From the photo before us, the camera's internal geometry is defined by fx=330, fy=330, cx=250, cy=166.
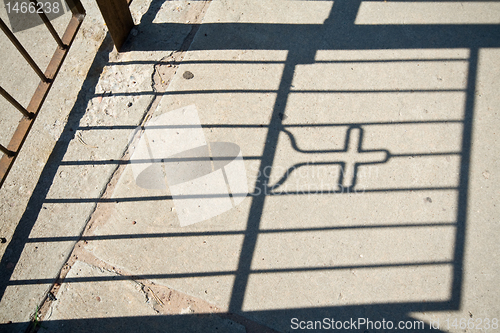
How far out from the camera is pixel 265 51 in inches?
134

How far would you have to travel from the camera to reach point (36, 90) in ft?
8.68

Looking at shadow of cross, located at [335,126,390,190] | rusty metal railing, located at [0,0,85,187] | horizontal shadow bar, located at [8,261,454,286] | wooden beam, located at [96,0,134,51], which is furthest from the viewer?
wooden beam, located at [96,0,134,51]

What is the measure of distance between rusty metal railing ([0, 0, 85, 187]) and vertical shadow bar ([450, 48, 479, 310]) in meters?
3.51

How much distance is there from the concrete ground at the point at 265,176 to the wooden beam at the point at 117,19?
11cm

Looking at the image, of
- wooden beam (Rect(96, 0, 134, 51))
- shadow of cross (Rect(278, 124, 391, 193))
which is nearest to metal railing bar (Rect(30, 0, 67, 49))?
wooden beam (Rect(96, 0, 134, 51))

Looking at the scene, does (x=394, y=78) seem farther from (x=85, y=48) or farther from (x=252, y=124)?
(x=85, y=48)

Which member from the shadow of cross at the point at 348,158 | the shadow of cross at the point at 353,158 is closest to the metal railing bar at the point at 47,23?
the shadow of cross at the point at 348,158

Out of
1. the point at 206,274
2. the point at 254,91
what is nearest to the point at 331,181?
the point at 254,91

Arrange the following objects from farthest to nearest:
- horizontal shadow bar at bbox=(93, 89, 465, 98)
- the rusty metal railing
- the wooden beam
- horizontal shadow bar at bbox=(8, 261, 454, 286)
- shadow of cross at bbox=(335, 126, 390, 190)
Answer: horizontal shadow bar at bbox=(93, 89, 465, 98) → the wooden beam → shadow of cross at bbox=(335, 126, 390, 190) → horizontal shadow bar at bbox=(8, 261, 454, 286) → the rusty metal railing

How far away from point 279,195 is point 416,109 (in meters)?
1.57

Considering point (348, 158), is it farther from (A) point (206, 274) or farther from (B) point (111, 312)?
(B) point (111, 312)

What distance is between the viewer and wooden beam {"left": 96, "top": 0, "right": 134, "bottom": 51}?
120 inches

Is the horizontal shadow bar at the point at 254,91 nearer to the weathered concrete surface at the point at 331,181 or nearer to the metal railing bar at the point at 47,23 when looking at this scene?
the weathered concrete surface at the point at 331,181

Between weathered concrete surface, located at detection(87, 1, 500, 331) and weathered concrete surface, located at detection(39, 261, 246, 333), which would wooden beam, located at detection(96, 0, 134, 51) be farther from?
weathered concrete surface, located at detection(39, 261, 246, 333)
